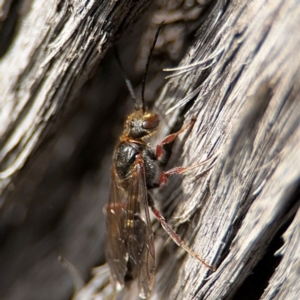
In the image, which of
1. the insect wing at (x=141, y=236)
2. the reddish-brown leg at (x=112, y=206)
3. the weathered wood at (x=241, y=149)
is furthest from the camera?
the reddish-brown leg at (x=112, y=206)

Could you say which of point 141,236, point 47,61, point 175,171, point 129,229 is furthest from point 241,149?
point 129,229

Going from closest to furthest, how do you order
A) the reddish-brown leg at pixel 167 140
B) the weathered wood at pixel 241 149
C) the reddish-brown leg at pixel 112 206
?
the weathered wood at pixel 241 149
the reddish-brown leg at pixel 167 140
the reddish-brown leg at pixel 112 206

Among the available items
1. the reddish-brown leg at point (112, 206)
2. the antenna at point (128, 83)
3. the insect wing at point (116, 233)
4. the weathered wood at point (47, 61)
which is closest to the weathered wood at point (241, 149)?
the antenna at point (128, 83)

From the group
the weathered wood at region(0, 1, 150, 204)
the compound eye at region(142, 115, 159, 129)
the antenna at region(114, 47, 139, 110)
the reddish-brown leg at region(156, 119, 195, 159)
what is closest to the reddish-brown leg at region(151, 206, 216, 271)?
the reddish-brown leg at region(156, 119, 195, 159)

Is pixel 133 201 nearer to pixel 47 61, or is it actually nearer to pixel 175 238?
pixel 175 238

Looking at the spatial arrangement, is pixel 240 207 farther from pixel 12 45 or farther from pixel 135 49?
pixel 12 45

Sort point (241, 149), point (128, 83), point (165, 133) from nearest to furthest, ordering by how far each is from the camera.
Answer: point (241, 149)
point (128, 83)
point (165, 133)

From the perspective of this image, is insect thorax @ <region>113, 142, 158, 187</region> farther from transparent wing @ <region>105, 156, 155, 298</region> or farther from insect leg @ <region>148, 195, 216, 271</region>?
insect leg @ <region>148, 195, 216, 271</region>

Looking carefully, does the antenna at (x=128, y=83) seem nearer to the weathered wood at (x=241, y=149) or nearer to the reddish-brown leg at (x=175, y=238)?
the weathered wood at (x=241, y=149)
